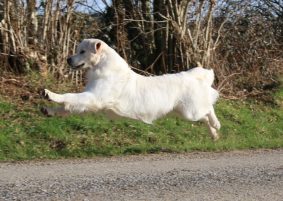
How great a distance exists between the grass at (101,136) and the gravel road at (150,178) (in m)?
0.74

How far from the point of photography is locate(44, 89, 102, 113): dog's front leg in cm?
833

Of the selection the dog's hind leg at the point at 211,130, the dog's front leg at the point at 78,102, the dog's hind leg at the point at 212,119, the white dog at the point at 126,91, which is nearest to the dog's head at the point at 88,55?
the white dog at the point at 126,91

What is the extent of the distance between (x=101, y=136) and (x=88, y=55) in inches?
122

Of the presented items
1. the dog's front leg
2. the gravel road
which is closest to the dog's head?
the dog's front leg

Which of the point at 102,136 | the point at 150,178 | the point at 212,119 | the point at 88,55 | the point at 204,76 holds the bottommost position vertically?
the point at 102,136

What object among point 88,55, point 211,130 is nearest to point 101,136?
point 211,130

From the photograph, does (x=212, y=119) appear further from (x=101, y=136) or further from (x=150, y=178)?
(x=150, y=178)

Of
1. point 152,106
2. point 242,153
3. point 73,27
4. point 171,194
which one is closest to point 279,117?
point 242,153

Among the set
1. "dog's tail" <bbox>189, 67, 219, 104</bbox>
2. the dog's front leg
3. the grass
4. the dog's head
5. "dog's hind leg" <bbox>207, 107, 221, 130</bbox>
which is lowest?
the grass

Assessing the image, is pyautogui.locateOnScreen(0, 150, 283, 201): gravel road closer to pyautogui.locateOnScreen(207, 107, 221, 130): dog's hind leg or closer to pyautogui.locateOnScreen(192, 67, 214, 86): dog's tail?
pyautogui.locateOnScreen(207, 107, 221, 130): dog's hind leg

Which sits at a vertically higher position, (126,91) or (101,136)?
(126,91)

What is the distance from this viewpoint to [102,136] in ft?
38.5

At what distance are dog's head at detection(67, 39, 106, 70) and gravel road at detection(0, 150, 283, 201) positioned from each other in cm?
157

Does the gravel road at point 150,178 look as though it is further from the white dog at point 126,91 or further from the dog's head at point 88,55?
the dog's head at point 88,55
